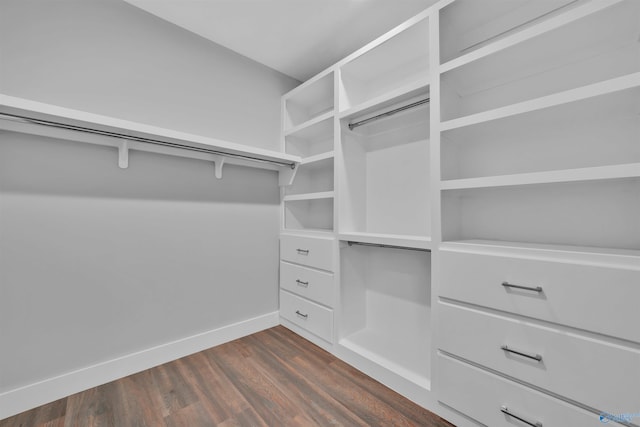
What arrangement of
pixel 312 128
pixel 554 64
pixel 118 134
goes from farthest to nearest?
pixel 312 128, pixel 118 134, pixel 554 64

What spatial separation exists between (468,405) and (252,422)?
1065mm

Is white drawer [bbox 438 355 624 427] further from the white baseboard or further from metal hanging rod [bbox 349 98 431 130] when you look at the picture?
the white baseboard

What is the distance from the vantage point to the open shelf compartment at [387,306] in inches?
69.2

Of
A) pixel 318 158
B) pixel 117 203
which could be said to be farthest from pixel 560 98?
pixel 117 203

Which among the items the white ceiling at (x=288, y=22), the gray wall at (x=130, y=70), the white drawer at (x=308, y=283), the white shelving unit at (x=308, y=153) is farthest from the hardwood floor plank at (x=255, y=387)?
the white ceiling at (x=288, y=22)

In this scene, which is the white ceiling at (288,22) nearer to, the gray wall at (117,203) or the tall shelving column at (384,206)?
the gray wall at (117,203)

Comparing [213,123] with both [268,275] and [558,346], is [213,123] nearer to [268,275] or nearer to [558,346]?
[268,275]

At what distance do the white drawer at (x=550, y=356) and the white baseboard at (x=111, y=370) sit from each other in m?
1.66

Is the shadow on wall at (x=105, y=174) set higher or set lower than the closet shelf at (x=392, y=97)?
lower

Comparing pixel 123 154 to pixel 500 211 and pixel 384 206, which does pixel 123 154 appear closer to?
pixel 384 206

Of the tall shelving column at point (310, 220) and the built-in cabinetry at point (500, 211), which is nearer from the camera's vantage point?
the built-in cabinetry at point (500, 211)

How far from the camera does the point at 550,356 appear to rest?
102 centimetres
